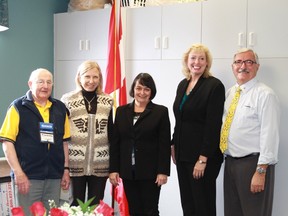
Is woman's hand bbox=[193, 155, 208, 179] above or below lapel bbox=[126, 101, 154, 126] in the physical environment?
below

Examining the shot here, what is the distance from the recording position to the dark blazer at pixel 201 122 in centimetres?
284

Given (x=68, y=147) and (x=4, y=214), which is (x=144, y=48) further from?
(x=4, y=214)

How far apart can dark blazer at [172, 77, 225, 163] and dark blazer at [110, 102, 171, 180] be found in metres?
0.14

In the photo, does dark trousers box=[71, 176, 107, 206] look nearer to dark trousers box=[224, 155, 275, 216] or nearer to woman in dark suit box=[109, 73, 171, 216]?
woman in dark suit box=[109, 73, 171, 216]

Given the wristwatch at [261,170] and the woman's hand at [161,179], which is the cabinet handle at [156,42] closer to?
the woman's hand at [161,179]

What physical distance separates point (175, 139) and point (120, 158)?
0.43m

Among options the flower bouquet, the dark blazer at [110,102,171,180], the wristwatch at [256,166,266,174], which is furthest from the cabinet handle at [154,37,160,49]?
the flower bouquet

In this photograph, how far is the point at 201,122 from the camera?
2893 millimetres

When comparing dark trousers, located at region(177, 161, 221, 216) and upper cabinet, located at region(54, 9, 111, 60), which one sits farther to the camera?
upper cabinet, located at region(54, 9, 111, 60)

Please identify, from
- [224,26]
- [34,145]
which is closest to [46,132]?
[34,145]

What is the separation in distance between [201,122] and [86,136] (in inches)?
31.2

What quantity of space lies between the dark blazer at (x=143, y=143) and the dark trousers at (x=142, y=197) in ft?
0.21

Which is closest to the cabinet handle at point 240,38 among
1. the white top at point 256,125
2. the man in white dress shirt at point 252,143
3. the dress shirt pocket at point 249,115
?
the man in white dress shirt at point 252,143

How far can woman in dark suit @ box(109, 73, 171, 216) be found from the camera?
9.29 feet
